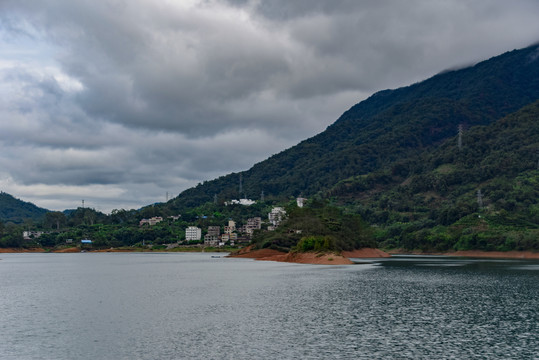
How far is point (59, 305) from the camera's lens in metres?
69.6

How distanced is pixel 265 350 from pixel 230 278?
6960 centimetres

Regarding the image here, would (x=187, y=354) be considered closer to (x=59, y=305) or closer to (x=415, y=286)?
(x=59, y=305)

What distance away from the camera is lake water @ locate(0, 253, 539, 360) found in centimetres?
4178

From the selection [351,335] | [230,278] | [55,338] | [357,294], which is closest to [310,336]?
[351,335]

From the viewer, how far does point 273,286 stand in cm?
9269

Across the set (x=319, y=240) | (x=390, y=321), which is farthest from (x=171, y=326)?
(x=319, y=240)

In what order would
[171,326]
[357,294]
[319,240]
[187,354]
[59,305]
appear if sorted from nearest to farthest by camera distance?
[187,354], [171,326], [59,305], [357,294], [319,240]

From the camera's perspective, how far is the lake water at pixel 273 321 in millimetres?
41781

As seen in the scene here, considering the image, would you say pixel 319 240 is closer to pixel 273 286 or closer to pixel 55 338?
pixel 273 286

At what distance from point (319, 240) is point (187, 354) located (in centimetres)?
14367

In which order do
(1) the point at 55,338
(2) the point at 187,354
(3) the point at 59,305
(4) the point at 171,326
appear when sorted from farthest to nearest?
(3) the point at 59,305, (4) the point at 171,326, (1) the point at 55,338, (2) the point at 187,354

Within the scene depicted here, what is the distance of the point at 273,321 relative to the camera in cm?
5575

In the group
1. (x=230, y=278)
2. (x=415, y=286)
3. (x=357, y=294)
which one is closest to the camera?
(x=357, y=294)

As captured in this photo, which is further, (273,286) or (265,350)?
(273,286)
